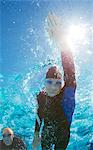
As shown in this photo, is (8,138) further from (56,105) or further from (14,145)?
(56,105)

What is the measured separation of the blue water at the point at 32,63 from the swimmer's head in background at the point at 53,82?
5.44 feet

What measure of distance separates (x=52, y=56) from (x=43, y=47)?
425mm

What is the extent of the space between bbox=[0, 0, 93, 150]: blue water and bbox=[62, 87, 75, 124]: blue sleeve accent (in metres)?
1.88

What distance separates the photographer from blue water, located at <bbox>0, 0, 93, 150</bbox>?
21.9 ft

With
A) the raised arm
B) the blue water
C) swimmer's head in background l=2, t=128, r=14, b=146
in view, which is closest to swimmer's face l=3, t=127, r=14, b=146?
swimmer's head in background l=2, t=128, r=14, b=146

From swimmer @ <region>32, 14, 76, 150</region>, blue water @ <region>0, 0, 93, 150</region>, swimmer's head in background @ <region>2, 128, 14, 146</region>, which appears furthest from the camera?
blue water @ <region>0, 0, 93, 150</region>

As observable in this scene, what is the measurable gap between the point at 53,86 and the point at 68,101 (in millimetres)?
262

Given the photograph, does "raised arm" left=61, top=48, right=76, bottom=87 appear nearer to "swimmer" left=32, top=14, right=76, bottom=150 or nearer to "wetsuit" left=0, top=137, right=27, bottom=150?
"swimmer" left=32, top=14, right=76, bottom=150

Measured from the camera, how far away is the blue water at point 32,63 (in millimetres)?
6673

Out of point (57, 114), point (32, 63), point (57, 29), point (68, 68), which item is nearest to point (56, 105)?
point (57, 114)

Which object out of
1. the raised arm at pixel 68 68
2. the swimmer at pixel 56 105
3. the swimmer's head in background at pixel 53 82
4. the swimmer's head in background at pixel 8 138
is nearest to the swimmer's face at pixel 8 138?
the swimmer's head in background at pixel 8 138

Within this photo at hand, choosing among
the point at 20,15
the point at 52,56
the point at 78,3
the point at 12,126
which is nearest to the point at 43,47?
the point at 52,56

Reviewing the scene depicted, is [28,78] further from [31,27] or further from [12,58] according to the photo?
[31,27]

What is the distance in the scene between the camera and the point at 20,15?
7336 millimetres
